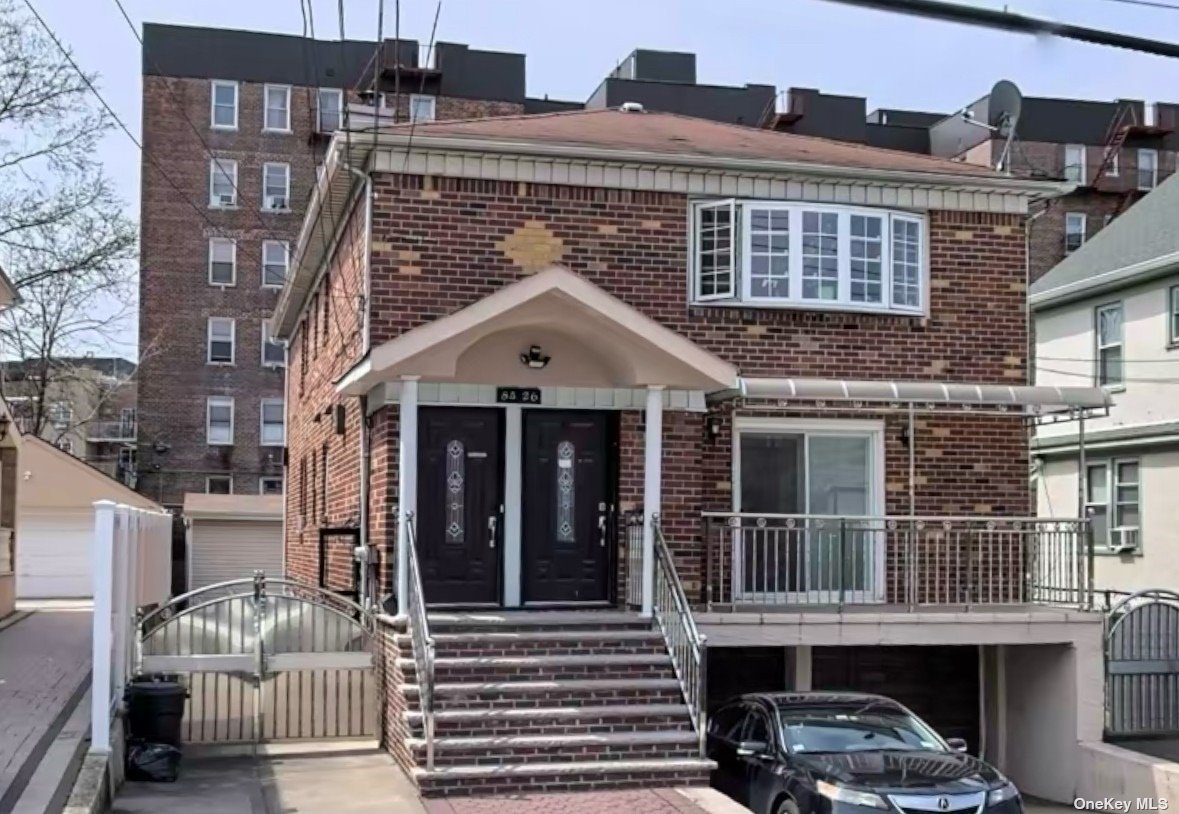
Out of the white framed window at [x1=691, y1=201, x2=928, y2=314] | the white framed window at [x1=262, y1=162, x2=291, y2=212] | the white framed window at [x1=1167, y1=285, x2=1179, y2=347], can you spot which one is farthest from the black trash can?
→ the white framed window at [x1=262, y1=162, x2=291, y2=212]

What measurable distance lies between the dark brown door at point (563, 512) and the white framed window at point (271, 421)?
3373 cm

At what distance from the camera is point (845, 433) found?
16.3 meters

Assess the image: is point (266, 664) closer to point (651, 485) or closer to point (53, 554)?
point (651, 485)

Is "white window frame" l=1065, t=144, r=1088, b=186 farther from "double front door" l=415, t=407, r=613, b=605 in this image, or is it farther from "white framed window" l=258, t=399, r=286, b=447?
"double front door" l=415, t=407, r=613, b=605

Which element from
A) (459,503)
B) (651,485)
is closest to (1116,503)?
(651,485)

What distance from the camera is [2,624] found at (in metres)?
22.8

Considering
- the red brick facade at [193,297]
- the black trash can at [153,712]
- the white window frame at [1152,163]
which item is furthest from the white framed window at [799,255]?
the white window frame at [1152,163]

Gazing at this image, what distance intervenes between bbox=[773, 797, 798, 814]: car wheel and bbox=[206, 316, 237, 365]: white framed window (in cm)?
3838

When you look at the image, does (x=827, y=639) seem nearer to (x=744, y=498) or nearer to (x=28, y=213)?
(x=744, y=498)

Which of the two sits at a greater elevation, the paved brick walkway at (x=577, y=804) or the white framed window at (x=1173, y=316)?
the white framed window at (x=1173, y=316)

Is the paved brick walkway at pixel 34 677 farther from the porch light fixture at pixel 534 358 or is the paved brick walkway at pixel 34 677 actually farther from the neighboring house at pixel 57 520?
the neighboring house at pixel 57 520

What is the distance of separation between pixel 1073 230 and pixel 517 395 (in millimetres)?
40614

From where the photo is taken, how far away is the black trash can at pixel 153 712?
1257 centimetres

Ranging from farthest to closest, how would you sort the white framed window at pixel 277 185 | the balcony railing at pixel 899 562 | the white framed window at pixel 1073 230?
the white framed window at pixel 1073 230 → the white framed window at pixel 277 185 → the balcony railing at pixel 899 562
